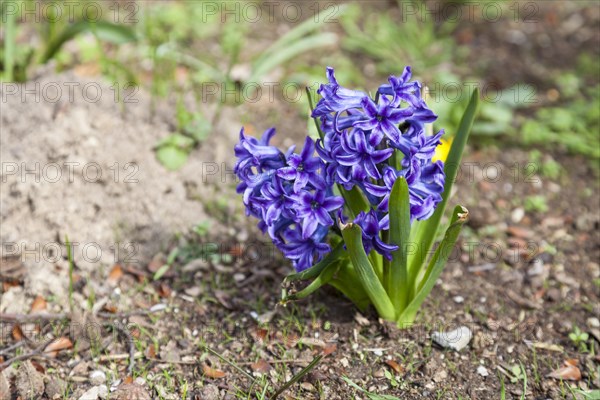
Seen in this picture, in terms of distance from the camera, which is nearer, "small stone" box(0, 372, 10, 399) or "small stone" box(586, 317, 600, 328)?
"small stone" box(0, 372, 10, 399)

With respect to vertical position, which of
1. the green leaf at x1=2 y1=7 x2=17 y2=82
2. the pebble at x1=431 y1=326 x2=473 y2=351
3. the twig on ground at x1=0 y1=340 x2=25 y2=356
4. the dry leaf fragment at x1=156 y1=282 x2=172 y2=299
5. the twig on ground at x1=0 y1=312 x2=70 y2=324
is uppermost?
the green leaf at x1=2 y1=7 x2=17 y2=82

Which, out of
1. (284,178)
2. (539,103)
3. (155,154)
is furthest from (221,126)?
(539,103)

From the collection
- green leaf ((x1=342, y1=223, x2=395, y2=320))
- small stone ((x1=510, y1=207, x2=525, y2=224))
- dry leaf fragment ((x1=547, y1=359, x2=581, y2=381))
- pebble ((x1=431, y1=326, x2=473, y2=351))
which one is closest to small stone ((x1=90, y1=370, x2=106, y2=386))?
green leaf ((x1=342, y1=223, x2=395, y2=320))

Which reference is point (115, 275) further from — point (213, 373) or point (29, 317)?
point (213, 373)

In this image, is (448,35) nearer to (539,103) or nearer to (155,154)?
(539,103)

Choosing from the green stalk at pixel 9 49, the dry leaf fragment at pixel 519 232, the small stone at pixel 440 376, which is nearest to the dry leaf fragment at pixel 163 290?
the small stone at pixel 440 376

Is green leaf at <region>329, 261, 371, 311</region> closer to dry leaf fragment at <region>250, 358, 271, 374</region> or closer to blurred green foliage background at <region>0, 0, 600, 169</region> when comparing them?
dry leaf fragment at <region>250, 358, 271, 374</region>
